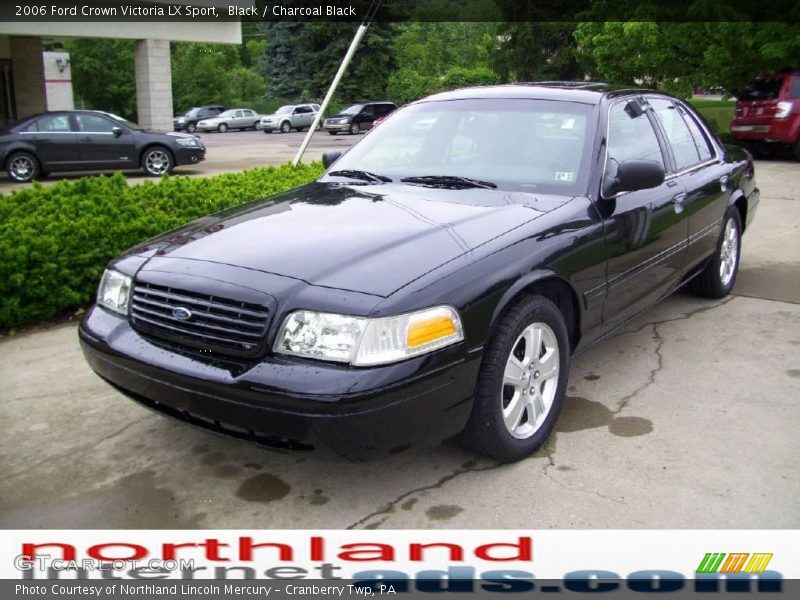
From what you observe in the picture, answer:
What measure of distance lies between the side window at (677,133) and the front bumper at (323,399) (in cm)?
268

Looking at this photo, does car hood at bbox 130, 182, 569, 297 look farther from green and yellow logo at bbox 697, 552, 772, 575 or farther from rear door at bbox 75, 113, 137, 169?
rear door at bbox 75, 113, 137, 169

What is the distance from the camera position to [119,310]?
11.2ft

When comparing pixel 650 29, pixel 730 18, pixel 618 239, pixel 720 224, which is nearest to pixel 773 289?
pixel 720 224

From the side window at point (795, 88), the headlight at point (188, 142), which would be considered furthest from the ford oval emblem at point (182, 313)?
the side window at point (795, 88)

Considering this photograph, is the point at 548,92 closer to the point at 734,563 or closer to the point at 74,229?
the point at 734,563

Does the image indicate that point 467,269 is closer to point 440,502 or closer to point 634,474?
point 440,502

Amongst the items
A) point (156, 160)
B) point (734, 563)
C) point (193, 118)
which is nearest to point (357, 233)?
point (734, 563)

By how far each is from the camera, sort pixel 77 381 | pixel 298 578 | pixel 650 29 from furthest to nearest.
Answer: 1. pixel 650 29
2. pixel 77 381
3. pixel 298 578

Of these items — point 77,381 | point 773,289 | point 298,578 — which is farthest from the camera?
point 773,289

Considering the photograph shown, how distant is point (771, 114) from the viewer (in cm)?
1559

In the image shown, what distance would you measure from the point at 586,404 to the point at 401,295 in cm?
169

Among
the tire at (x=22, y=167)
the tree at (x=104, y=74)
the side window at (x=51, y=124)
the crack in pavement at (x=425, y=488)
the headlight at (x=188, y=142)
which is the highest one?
the tree at (x=104, y=74)

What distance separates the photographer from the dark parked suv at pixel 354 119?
3550 centimetres

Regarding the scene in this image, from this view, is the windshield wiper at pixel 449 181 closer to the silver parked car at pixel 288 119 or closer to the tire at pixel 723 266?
the tire at pixel 723 266
